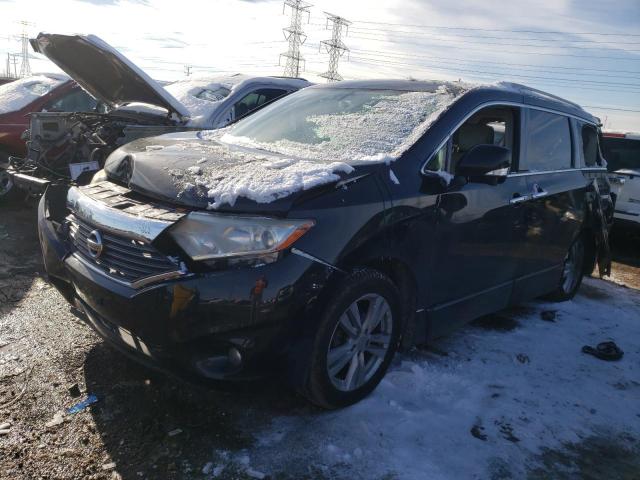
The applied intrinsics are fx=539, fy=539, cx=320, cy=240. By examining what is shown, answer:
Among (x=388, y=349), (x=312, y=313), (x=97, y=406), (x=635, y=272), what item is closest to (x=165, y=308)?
(x=312, y=313)

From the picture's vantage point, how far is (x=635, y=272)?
7.41 m

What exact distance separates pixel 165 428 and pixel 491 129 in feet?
9.92

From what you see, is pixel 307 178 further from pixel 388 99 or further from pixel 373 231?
pixel 388 99

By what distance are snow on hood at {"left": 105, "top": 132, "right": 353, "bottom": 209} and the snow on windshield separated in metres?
0.27

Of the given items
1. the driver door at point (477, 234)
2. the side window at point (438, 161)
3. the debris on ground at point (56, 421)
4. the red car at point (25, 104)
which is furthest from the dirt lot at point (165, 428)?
the red car at point (25, 104)

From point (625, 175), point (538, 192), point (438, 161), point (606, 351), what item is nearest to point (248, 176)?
point (438, 161)

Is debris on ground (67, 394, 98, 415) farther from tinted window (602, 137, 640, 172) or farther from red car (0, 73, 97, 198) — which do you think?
tinted window (602, 137, 640, 172)

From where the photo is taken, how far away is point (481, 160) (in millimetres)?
3279

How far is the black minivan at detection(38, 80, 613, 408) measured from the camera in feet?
7.85

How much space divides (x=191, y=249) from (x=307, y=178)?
64 cm

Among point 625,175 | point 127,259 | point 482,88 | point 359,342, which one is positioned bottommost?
point 359,342

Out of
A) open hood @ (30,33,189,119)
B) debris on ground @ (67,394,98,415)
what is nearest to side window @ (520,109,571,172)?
debris on ground @ (67,394,98,415)

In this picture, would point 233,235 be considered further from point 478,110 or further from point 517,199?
point 517,199

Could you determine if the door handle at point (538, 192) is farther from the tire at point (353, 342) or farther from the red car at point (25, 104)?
the red car at point (25, 104)
